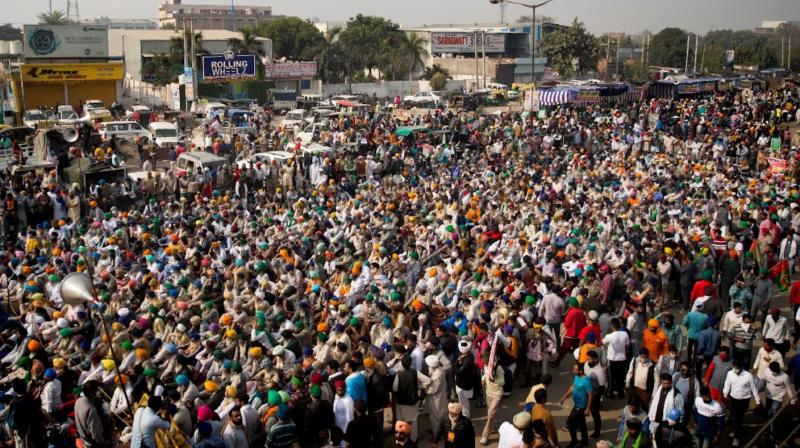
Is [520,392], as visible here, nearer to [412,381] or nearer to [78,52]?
[412,381]

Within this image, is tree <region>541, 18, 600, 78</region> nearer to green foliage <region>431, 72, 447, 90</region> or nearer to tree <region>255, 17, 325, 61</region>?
green foliage <region>431, 72, 447, 90</region>

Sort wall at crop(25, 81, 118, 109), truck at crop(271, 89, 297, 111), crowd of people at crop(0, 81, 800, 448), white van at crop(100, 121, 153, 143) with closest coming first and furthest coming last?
crowd of people at crop(0, 81, 800, 448), white van at crop(100, 121, 153, 143), wall at crop(25, 81, 118, 109), truck at crop(271, 89, 297, 111)

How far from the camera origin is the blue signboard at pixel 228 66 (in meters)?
41.9

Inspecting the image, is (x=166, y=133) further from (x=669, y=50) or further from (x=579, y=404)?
(x=669, y=50)

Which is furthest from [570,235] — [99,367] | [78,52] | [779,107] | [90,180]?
[78,52]

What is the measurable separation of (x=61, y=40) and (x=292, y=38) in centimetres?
2782

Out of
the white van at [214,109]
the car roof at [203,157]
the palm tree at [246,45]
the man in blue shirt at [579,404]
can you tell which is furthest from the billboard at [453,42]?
the man in blue shirt at [579,404]

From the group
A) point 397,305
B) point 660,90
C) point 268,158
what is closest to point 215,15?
point 660,90

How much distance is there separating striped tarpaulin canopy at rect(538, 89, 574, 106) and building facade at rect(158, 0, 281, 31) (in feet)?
395

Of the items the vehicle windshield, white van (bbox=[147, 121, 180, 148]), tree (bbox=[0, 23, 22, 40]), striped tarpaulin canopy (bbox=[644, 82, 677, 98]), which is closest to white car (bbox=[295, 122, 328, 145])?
white van (bbox=[147, 121, 180, 148])

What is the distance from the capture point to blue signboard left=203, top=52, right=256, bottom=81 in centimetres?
4191

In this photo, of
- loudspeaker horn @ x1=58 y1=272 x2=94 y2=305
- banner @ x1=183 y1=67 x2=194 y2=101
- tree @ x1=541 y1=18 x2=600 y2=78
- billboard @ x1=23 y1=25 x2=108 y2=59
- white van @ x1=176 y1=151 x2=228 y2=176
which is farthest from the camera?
tree @ x1=541 y1=18 x2=600 y2=78

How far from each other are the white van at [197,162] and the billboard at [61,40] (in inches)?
812

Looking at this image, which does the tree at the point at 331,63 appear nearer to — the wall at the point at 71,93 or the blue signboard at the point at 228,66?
the blue signboard at the point at 228,66
